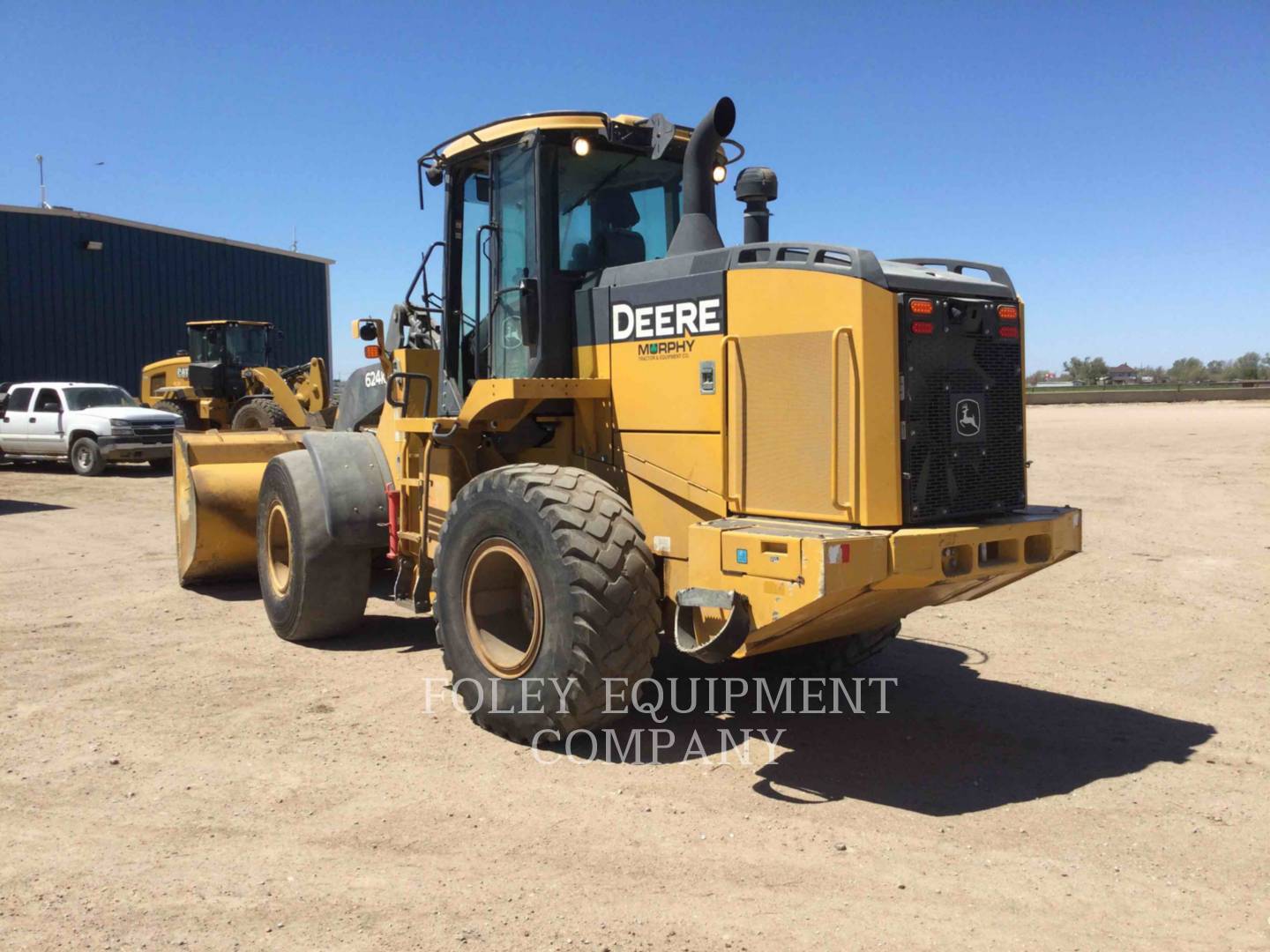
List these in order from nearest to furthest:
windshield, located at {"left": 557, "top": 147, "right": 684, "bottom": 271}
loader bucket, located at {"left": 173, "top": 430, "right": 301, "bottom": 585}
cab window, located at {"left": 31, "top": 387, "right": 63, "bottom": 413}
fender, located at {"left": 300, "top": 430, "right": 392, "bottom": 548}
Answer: windshield, located at {"left": 557, "top": 147, "right": 684, "bottom": 271}, fender, located at {"left": 300, "top": 430, "right": 392, "bottom": 548}, loader bucket, located at {"left": 173, "top": 430, "right": 301, "bottom": 585}, cab window, located at {"left": 31, "top": 387, "right": 63, "bottom": 413}

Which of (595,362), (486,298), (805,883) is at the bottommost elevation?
(805,883)

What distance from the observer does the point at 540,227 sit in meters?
6.26

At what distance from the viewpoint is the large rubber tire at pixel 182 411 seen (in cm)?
2348

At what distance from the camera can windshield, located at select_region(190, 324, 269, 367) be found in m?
23.0

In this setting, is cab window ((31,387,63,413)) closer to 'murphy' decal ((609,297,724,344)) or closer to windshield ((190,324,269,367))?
windshield ((190,324,269,367))

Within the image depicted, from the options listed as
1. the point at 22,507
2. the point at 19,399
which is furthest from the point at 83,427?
the point at 22,507

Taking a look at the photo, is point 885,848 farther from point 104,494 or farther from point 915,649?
point 104,494

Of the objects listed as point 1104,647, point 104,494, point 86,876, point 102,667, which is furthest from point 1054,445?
point 86,876

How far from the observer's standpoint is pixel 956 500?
5215 millimetres

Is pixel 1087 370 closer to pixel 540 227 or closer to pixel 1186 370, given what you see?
pixel 1186 370

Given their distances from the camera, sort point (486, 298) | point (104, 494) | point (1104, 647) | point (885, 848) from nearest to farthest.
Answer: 1. point (885, 848)
2. point (486, 298)
3. point (1104, 647)
4. point (104, 494)

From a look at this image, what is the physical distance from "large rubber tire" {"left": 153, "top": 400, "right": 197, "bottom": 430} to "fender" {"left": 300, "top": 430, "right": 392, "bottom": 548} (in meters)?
16.4

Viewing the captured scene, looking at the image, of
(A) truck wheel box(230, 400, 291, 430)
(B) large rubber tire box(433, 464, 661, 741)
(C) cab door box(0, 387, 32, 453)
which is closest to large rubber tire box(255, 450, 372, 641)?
(B) large rubber tire box(433, 464, 661, 741)

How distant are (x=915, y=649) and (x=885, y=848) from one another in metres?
3.56
